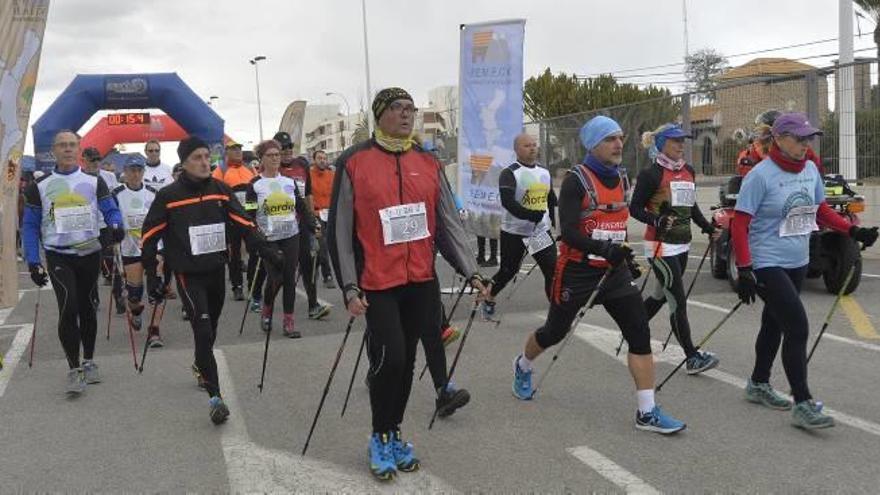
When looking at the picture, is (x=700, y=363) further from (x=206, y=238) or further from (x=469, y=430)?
(x=206, y=238)

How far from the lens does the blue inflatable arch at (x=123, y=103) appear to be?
2061 centimetres

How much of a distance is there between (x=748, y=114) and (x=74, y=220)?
11.2 m

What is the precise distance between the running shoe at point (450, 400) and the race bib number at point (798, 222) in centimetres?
212

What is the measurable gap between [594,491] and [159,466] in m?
2.36

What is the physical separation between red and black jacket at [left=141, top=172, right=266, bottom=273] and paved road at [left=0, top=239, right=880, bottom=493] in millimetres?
1049

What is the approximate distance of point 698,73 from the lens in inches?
2341

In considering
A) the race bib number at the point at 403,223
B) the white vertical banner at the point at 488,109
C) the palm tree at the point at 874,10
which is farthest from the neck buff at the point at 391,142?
the palm tree at the point at 874,10

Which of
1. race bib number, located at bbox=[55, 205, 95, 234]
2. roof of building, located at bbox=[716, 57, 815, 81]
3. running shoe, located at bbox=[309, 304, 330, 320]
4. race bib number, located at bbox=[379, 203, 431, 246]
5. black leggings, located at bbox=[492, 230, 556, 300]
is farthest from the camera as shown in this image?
roof of building, located at bbox=[716, 57, 815, 81]

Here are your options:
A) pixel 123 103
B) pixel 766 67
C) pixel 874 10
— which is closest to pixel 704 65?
pixel 766 67

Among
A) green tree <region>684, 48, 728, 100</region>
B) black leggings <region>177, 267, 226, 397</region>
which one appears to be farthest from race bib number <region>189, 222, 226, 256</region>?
green tree <region>684, 48, 728, 100</region>

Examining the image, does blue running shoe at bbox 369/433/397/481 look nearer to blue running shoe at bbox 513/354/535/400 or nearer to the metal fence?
blue running shoe at bbox 513/354/535/400

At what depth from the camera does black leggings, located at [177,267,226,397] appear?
18.1 feet

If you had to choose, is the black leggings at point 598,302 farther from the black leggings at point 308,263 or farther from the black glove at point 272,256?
the black leggings at point 308,263

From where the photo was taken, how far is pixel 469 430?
5.07m
